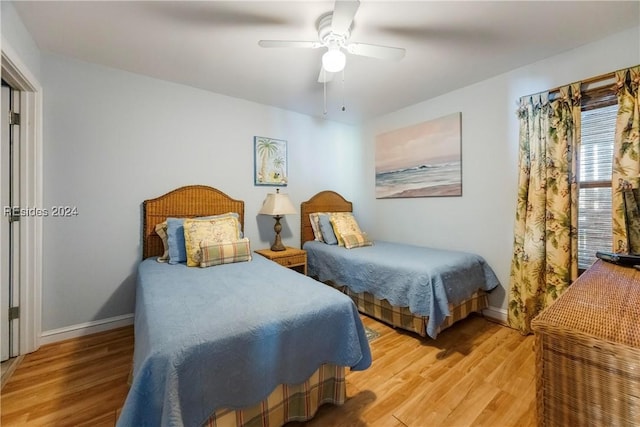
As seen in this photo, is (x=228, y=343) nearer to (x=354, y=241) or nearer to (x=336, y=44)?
(x=336, y=44)

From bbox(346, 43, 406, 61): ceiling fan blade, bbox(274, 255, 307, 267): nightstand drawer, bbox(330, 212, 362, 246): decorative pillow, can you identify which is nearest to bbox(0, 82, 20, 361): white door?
bbox(274, 255, 307, 267): nightstand drawer

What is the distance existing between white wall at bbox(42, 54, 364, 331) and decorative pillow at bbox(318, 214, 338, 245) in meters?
0.90

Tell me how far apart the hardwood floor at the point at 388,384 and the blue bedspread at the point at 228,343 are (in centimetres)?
34

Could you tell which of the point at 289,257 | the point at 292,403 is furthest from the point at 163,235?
the point at 292,403

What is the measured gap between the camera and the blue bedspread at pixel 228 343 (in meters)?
0.95

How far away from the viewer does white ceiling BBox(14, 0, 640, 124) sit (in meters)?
1.66

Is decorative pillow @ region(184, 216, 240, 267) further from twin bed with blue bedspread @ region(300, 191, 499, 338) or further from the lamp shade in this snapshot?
twin bed with blue bedspread @ region(300, 191, 499, 338)

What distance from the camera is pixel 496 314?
258 centimetres

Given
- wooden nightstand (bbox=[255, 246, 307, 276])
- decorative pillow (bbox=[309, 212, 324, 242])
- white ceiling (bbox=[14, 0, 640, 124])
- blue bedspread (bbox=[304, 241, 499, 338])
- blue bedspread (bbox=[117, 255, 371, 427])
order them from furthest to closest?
decorative pillow (bbox=[309, 212, 324, 242])
wooden nightstand (bbox=[255, 246, 307, 276])
blue bedspread (bbox=[304, 241, 499, 338])
white ceiling (bbox=[14, 0, 640, 124])
blue bedspread (bbox=[117, 255, 371, 427])

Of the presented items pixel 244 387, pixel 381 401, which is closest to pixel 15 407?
pixel 244 387

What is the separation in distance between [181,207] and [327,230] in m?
1.67

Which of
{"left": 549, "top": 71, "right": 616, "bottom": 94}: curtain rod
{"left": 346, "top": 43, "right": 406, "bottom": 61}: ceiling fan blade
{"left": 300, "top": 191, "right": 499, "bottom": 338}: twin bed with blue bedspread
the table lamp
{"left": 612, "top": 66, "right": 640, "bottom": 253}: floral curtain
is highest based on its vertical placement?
{"left": 346, "top": 43, "right": 406, "bottom": 61}: ceiling fan blade

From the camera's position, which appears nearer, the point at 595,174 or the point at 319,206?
the point at 595,174

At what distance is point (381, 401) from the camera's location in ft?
5.03
